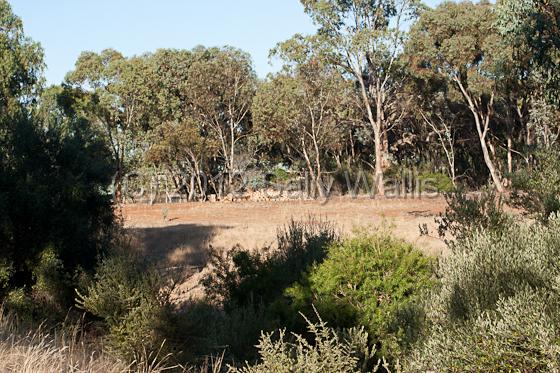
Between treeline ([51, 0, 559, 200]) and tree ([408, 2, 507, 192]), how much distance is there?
3.3 inches

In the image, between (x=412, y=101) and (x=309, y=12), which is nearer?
(x=309, y=12)

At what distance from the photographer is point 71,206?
14.3 meters

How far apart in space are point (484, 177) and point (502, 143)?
Answer: 3096 millimetres

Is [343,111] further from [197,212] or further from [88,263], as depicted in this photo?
[88,263]

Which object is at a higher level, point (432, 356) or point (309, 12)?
point (309, 12)

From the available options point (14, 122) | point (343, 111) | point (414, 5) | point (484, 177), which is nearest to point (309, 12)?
point (414, 5)

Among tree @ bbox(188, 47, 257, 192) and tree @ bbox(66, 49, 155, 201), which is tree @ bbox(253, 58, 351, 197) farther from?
tree @ bbox(66, 49, 155, 201)

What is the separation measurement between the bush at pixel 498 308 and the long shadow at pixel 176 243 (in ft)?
43.6

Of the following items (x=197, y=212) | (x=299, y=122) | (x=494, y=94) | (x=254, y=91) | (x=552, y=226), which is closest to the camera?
(x=552, y=226)

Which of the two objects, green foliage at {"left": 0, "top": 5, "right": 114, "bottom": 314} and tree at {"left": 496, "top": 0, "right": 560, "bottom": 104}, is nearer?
green foliage at {"left": 0, "top": 5, "right": 114, "bottom": 314}

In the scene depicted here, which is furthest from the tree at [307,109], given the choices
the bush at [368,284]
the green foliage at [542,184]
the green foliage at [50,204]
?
the bush at [368,284]

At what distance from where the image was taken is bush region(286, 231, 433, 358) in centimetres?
989

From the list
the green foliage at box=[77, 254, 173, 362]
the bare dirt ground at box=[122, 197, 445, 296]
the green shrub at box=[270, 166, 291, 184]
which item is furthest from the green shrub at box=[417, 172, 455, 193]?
the green foliage at box=[77, 254, 173, 362]

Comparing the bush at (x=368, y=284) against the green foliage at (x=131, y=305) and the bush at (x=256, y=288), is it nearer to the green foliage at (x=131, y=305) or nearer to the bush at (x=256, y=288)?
the bush at (x=256, y=288)
